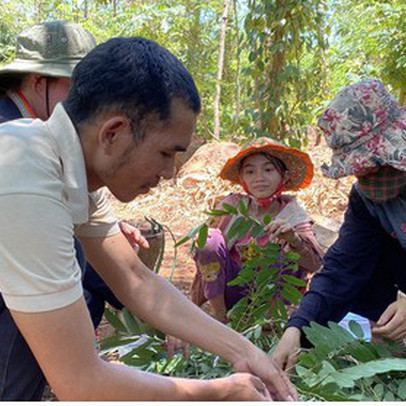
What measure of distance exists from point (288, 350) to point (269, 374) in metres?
0.38

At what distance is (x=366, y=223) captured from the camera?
192 cm

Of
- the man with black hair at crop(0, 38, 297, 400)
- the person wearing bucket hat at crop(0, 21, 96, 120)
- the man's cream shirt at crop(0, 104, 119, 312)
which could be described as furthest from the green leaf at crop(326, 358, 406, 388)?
the person wearing bucket hat at crop(0, 21, 96, 120)

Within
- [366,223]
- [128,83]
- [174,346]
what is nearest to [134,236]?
[174,346]

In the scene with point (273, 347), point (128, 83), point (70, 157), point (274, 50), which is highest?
point (128, 83)

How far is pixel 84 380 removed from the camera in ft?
3.18

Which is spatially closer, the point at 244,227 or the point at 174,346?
the point at 174,346

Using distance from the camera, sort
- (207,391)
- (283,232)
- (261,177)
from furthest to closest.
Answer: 1. (261,177)
2. (283,232)
3. (207,391)

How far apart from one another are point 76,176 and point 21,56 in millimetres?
1006

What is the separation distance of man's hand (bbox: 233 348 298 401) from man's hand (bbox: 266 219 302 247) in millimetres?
826

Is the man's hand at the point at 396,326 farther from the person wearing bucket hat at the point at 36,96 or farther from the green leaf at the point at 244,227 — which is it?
the person wearing bucket hat at the point at 36,96

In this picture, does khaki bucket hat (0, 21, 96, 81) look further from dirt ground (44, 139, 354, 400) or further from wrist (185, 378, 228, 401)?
dirt ground (44, 139, 354, 400)

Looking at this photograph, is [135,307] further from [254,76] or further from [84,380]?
[254,76]

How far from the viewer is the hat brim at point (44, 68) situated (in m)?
1.76

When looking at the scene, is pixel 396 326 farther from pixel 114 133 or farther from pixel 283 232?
pixel 114 133
